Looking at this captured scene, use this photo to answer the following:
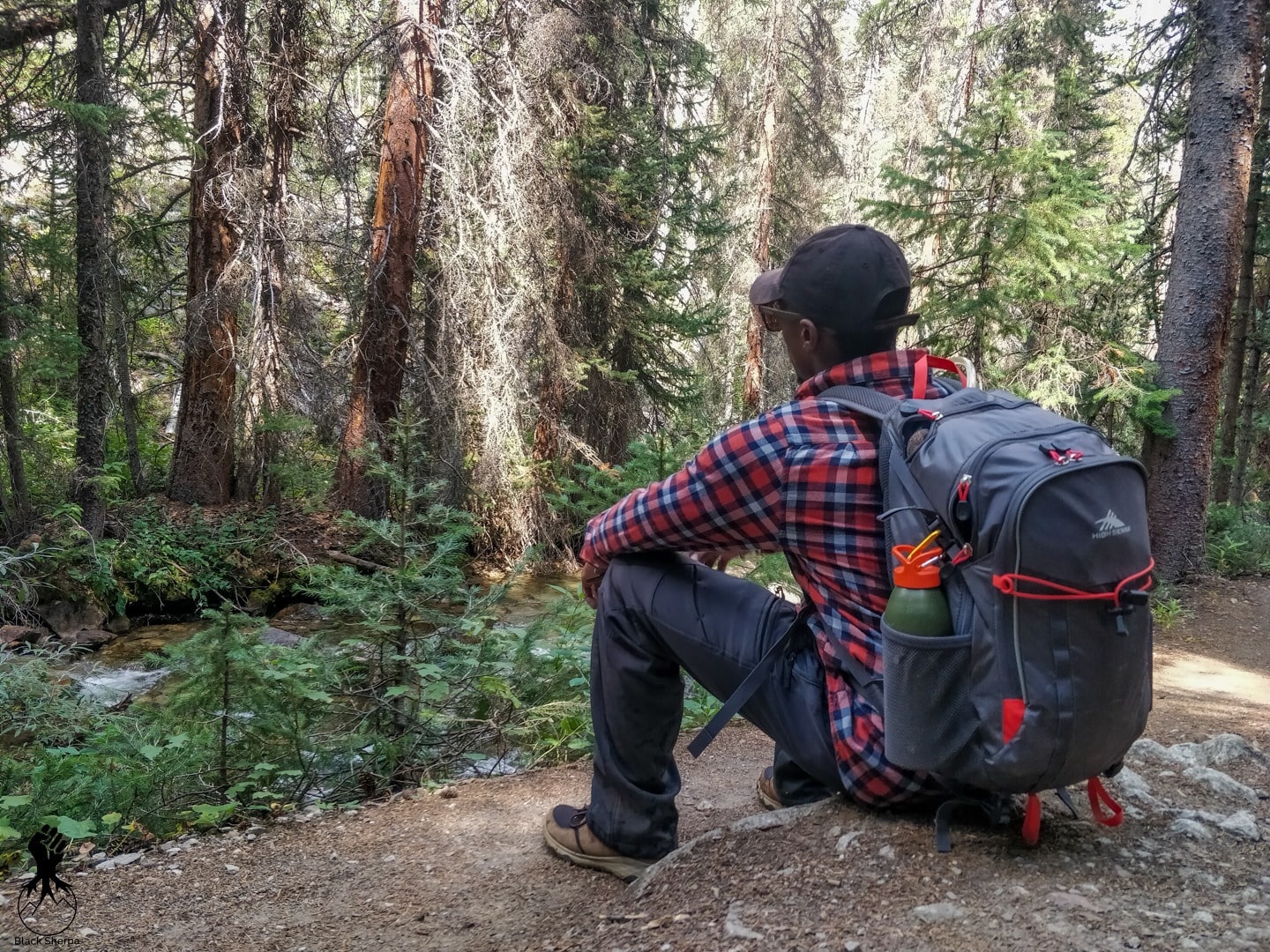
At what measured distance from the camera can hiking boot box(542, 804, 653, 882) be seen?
2701 millimetres

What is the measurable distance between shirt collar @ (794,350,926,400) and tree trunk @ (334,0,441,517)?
8.32 m

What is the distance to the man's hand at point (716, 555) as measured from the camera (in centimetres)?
253

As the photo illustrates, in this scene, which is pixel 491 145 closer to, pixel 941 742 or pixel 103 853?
pixel 103 853

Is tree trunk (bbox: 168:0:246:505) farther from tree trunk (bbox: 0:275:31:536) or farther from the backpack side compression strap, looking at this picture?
the backpack side compression strap

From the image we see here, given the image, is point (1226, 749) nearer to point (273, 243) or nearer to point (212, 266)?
point (273, 243)

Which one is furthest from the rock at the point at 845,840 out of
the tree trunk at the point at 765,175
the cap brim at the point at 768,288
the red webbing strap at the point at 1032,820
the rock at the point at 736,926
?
the tree trunk at the point at 765,175

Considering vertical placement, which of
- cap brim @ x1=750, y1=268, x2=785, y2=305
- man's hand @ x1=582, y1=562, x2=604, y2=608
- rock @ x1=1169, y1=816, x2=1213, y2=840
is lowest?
rock @ x1=1169, y1=816, x2=1213, y2=840

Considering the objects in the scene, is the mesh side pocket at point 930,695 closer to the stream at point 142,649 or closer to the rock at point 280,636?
the stream at point 142,649

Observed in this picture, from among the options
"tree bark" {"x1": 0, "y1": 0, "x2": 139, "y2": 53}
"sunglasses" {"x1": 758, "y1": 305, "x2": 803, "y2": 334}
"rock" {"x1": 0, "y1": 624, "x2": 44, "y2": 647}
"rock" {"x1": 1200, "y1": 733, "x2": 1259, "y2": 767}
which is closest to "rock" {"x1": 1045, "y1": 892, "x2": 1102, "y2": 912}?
"sunglasses" {"x1": 758, "y1": 305, "x2": 803, "y2": 334}

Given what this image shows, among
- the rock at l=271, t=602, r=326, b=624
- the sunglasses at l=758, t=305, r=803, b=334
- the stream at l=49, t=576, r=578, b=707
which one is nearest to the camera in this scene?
the sunglasses at l=758, t=305, r=803, b=334

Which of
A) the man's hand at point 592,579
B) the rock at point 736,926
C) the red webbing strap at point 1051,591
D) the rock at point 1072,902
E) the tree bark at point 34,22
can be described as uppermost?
the tree bark at point 34,22

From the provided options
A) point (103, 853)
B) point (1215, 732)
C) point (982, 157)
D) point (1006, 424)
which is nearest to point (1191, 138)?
point (982, 157)

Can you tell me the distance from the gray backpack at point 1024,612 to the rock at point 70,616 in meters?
9.01

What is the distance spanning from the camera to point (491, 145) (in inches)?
Answer: 393
